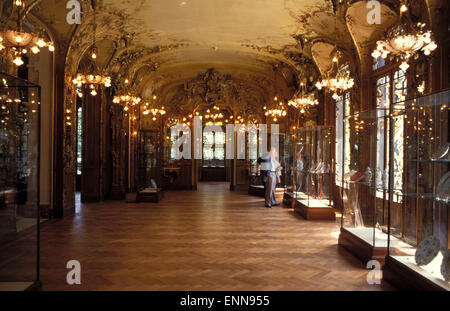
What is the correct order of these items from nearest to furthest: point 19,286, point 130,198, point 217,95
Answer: point 19,286
point 130,198
point 217,95

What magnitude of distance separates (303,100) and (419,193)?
811cm

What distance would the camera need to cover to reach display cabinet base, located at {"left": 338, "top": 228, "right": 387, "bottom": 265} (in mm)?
5441

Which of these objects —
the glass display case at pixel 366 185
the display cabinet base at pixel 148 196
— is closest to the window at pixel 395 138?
the glass display case at pixel 366 185

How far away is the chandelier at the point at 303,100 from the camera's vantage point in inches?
487

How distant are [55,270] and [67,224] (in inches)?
147

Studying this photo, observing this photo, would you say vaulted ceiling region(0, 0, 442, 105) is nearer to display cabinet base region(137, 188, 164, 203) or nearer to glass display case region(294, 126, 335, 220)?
glass display case region(294, 126, 335, 220)

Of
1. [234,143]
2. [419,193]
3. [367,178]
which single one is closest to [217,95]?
[234,143]

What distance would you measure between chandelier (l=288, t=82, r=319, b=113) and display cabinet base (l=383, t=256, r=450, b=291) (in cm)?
817

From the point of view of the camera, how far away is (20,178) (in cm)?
423

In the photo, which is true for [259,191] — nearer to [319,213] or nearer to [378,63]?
[319,213]

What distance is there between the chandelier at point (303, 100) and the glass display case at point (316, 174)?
1.87m

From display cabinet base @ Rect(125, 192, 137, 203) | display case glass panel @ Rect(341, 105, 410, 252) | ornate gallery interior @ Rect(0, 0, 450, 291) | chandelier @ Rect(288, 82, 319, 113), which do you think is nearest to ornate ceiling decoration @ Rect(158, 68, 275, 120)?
ornate gallery interior @ Rect(0, 0, 450, 291)

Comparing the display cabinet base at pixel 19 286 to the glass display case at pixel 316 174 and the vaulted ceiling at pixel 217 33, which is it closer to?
the vaulted ceiling at pixel 217 33
